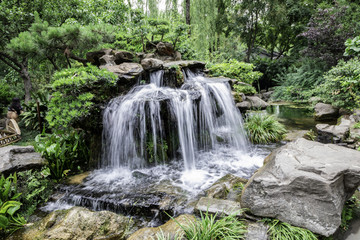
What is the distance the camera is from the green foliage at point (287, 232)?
200cm

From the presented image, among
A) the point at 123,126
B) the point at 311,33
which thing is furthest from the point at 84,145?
the point at 311,33

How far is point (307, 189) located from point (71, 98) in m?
5.14

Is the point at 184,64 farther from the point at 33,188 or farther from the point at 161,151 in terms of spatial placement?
the point at 33,188

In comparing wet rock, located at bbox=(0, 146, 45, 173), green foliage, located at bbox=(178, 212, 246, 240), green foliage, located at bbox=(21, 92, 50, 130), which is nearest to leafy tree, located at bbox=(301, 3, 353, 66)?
green foliage, located at bbox=(178, 212, 246, 240)

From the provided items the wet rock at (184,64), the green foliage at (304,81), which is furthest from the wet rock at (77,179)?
the green foliage at (304,81)

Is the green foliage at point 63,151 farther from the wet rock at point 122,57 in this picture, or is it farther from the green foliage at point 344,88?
the green foliage at point 344,88

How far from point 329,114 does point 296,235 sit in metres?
7.64

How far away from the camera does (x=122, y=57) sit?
7152 millimetres

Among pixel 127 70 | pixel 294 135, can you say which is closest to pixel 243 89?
pixel 294 135

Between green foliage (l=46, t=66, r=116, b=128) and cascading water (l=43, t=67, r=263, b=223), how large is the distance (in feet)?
2.15

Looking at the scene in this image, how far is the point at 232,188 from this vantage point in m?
3.31

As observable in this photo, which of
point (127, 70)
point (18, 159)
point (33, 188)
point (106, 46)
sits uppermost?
point (106, 46)

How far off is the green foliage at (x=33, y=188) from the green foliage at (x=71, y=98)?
1.17 metres

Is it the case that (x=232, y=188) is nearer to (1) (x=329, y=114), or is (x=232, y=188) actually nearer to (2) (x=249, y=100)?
(2) (x=249, y=100)
